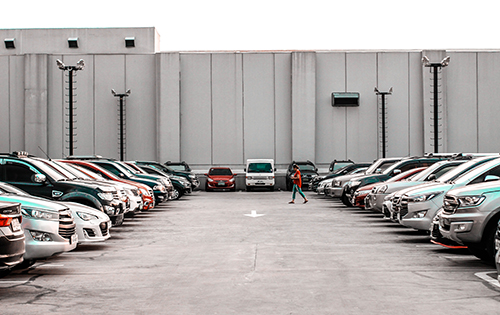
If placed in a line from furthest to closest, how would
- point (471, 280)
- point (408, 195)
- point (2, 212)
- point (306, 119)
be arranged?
point (306, 119) → point (408, 195) → point (471, 280) → point (2, 212)

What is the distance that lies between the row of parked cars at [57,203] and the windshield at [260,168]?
49.1ft

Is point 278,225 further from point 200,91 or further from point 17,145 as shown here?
point 17,145

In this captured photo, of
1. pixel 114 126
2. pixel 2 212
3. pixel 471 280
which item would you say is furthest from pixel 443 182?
pixel 114 126

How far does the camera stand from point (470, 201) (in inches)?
384

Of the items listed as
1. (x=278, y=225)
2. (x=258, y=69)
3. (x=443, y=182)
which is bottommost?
(x=278, y=225)

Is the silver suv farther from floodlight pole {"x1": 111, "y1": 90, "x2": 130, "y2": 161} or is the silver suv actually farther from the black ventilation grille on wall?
the black ventilation grille on wall

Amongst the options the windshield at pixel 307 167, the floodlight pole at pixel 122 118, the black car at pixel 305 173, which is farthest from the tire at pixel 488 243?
the floodlight pole at pixel 122 118

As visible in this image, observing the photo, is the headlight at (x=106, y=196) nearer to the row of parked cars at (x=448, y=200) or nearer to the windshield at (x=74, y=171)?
the windshield at (x=74, y=171)

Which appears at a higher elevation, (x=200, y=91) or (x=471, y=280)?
(x=200, y=91)


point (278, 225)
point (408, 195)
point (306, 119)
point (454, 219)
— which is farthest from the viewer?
point (306, 119)

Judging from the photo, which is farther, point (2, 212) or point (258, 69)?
point (258, 69)

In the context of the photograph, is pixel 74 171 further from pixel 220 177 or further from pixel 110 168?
pixel 220 177

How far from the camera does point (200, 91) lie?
47.2 meters

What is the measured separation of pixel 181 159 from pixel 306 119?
29.8 ft
